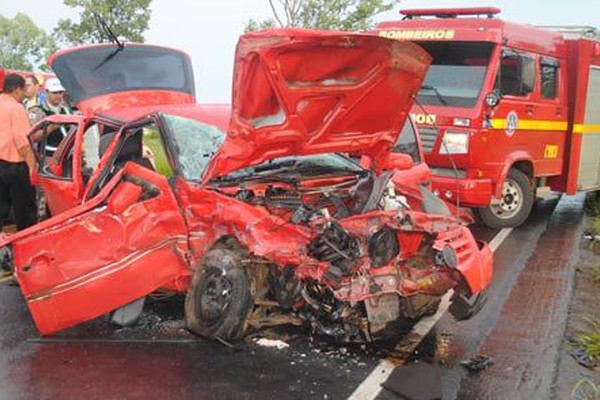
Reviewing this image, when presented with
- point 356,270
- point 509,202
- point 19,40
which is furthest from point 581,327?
point 19,40

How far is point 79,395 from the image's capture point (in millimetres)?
3723

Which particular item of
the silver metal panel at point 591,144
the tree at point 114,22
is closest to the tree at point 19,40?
the tree at point 114,22

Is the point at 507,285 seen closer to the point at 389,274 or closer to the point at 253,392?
the point at 389,274

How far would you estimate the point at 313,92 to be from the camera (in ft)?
13.1

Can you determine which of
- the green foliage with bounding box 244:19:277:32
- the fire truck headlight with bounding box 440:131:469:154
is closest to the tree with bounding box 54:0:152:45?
the green foliage with bounding box 244:19:277:32

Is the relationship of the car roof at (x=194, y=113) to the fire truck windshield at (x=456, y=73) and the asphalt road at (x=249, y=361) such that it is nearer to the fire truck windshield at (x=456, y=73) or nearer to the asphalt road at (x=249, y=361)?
the asphalt road at (x=249, y=361)

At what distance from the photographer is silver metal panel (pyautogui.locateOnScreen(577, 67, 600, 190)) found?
914 cm

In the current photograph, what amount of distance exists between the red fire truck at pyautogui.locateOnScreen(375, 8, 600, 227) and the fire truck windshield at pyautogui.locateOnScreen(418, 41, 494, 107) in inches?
0.5

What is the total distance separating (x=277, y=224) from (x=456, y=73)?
4770mm

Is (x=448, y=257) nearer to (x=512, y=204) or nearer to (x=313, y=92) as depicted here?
(x=313, y=92)

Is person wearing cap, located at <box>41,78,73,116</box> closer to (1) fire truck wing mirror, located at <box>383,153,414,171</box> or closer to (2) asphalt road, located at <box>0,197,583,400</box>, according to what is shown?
(2) asphalt road, located at <box>0,197,583,400</box>

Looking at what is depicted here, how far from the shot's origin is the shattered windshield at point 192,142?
466 centimetres

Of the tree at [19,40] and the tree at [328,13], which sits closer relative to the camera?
the tree at [328,13]

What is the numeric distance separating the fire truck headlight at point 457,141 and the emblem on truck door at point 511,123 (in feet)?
2.24
